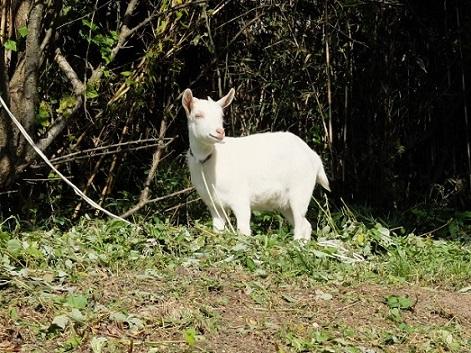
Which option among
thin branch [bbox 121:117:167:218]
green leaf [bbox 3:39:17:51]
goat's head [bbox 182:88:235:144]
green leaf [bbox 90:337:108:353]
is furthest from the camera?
thin branch [bbox 121:117:167:218]

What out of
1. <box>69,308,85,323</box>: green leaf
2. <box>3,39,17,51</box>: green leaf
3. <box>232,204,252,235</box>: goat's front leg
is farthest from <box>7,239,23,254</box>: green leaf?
<box>232,204,252,235</box>: goat's front leg

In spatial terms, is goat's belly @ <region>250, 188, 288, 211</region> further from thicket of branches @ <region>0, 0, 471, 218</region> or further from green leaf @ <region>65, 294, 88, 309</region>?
green leaf @ <region>65, 294, 88, 309</region>

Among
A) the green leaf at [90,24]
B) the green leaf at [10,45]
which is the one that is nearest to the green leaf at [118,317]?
the green leaf at [10,45]

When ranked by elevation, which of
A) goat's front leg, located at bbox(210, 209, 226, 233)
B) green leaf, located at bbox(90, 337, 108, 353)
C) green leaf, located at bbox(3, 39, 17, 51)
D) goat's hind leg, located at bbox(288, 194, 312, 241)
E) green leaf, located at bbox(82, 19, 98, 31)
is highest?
green leaf, located at bbox(3, 39, 17, 51)

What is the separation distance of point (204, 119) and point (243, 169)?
1.81 feet

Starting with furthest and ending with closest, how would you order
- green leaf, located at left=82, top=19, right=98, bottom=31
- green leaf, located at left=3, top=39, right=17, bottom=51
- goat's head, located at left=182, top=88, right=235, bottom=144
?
green leaf, located at left=82, top=19, right=98, bottom=31 → goat's head, located at left=182, top=88, right=235, bottom=144 → green leaf, located at left=3, top=39, right=17, bottom=51

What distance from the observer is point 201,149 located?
7332 millimetres

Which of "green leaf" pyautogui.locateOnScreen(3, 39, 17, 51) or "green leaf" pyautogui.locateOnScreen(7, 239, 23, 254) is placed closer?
"green leaf" pyautogui.locateOnScreen(7, 239, 23, 254)

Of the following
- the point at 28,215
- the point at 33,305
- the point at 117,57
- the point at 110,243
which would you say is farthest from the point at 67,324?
the point at 117,57

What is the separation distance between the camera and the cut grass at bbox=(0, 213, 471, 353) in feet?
16.3

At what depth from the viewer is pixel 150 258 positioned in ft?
20.2

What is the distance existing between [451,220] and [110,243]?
360cm

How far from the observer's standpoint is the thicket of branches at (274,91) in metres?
8.30

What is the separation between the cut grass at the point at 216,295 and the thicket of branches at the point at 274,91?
174 cm
